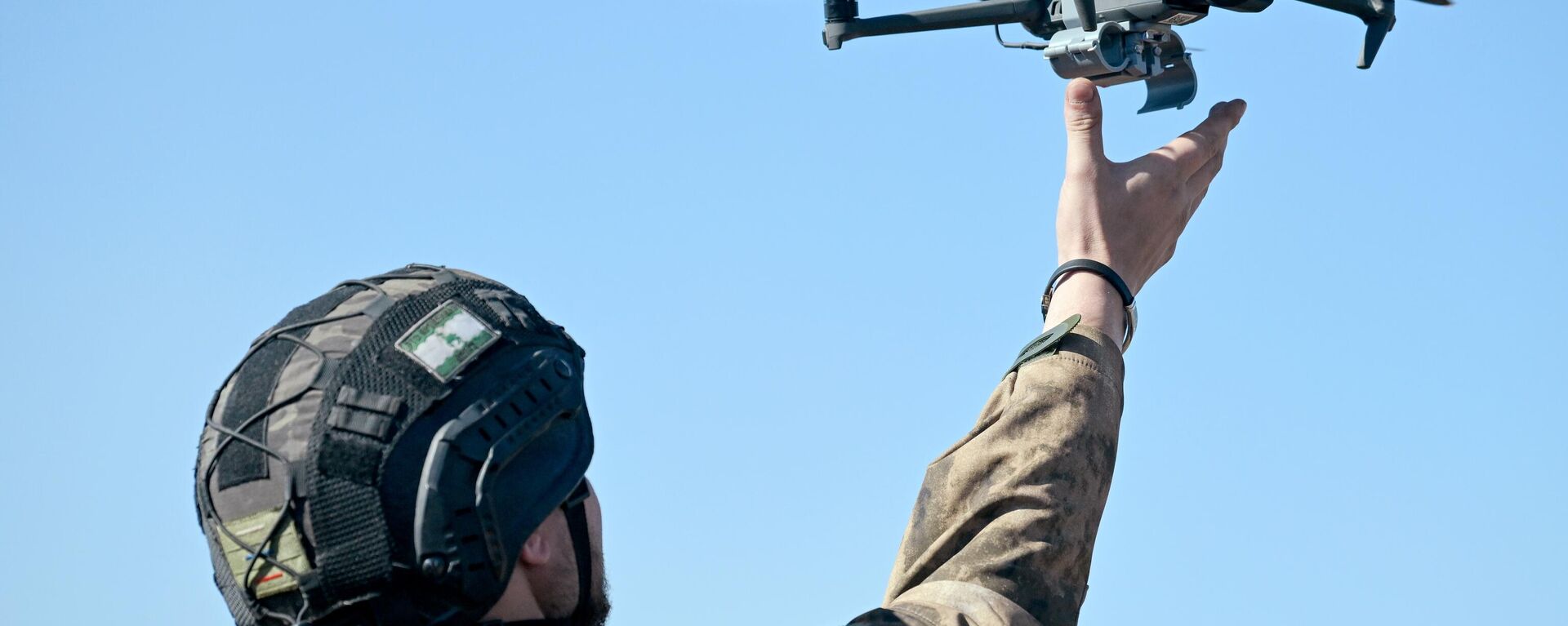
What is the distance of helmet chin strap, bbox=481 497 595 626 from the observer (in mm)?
3693

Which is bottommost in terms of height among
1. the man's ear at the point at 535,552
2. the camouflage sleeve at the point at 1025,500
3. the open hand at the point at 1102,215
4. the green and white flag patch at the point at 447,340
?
the camouflage sleeve at the point at 1025,500

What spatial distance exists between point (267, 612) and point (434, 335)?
0.72 m

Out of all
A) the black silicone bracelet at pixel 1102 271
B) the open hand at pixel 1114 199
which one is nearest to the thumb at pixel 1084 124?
the open hand at pixel 1114 199

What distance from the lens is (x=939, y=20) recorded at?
23.7 feet

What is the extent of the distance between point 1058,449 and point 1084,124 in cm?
87

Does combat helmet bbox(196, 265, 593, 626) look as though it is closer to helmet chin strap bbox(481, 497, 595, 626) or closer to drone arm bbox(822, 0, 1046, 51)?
helmet chin strap bbox(481, 497, 595, 626)

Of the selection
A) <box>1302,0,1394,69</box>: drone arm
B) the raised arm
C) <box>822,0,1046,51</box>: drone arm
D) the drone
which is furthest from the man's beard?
<box>1302,0,1394,69</box>: drone arm

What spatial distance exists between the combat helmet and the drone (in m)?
3.49

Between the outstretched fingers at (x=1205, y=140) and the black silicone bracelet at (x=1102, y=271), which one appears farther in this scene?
the outstretched fingers at (x=1205, y=140)

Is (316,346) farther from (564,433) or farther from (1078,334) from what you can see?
(1078,334)

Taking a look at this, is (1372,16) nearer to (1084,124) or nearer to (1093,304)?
(1084,124)

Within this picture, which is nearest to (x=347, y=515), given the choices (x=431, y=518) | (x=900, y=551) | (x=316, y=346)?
(x=431, y=518)

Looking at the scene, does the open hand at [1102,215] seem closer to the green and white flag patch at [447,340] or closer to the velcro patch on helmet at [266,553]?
the green and white flag patch at [447,340]

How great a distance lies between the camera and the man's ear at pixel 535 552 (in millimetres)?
3605
